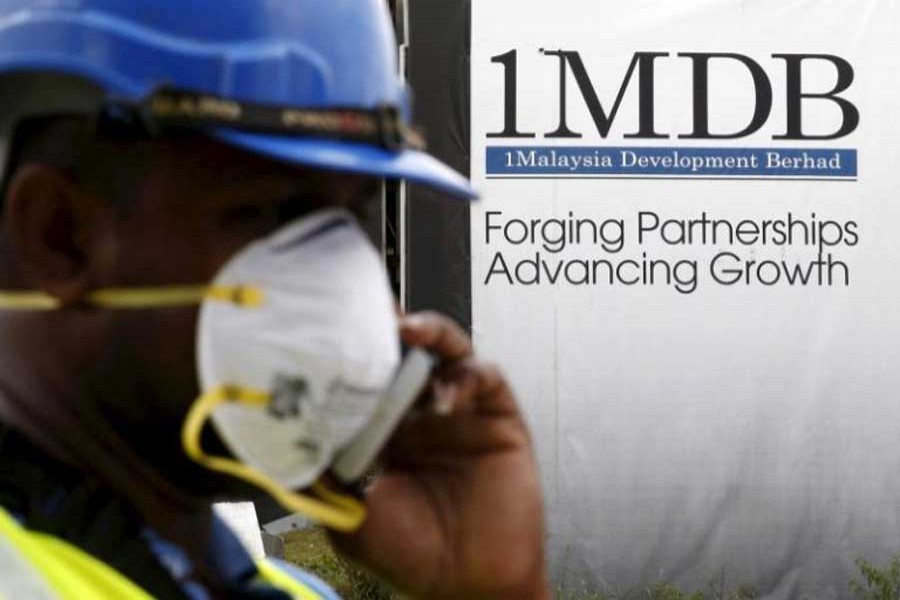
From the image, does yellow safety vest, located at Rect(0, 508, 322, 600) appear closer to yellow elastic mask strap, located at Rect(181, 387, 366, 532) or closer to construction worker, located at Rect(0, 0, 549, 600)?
construction worker, located at Rect(0, 0, 549, 600)

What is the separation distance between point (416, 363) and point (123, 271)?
0.24 m

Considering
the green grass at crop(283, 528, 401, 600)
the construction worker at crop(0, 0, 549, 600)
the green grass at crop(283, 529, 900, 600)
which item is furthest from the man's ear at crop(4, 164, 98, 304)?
the green grass at crop(283, 529, 900, 600)

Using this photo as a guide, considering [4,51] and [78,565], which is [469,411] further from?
[4,51]

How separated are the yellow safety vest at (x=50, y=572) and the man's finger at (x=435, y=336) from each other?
0.30 meters

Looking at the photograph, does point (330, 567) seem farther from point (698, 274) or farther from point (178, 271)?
point (178, 271)

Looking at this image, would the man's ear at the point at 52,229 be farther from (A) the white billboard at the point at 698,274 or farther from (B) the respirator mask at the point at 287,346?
(A) the white billboard at the point at 698,274

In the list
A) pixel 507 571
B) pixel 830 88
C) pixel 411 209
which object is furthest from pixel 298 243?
pixel 830 88

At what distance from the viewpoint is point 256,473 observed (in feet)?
4.29

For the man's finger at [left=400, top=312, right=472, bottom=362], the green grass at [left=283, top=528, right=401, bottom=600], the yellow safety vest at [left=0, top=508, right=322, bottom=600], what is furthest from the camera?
the green grass at [left=283, top=528, right=401, bottom=600]

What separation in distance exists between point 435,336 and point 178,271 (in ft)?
0.77

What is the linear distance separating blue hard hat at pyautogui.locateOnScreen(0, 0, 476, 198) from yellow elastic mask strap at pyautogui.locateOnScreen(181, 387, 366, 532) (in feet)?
0.61

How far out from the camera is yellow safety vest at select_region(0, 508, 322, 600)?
1220mm

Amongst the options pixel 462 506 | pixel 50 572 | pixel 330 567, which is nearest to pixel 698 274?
pixel 330 567

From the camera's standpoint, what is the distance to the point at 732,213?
6.55 metres
